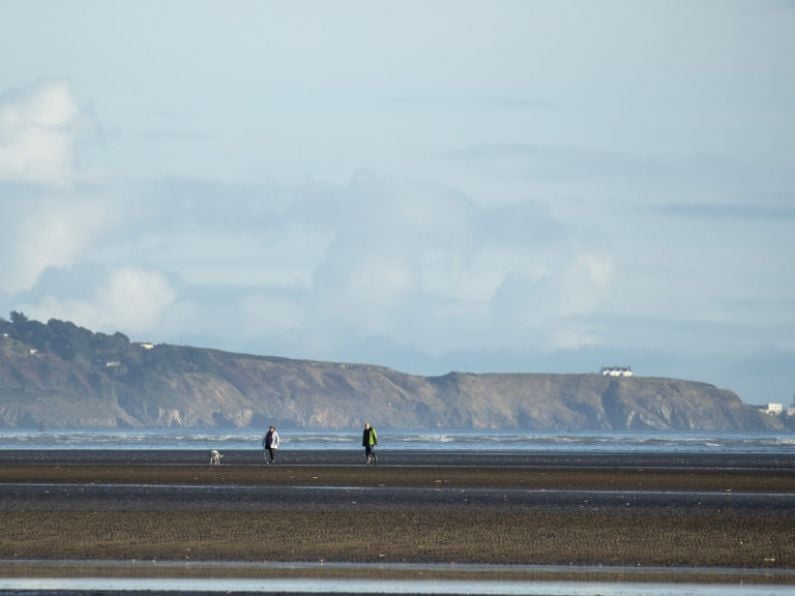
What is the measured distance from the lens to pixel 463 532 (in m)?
32.0

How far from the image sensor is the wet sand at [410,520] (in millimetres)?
27609

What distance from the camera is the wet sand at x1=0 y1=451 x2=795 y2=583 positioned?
90.6 feet

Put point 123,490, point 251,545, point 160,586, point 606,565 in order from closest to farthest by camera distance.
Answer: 1. point 160,586
2. point 606,565
3. point 251,545
4. point 123,490

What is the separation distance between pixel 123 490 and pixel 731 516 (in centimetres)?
1827

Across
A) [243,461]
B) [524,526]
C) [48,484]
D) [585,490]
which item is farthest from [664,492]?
[243,461]

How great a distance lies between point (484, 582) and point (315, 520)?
35.9ft

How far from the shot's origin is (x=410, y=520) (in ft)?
114

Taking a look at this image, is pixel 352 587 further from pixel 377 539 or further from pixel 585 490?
pixel 585 490

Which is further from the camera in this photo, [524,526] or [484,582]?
[524,526]

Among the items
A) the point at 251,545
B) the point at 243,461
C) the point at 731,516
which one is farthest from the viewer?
the point at 243,461

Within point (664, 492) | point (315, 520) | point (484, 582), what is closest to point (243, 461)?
point (664, 492)

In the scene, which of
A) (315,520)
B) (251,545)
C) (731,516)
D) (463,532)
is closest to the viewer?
(251,545)

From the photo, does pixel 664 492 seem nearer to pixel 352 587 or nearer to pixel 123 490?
pixel 123 490

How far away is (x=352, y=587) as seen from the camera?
2356cm
